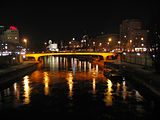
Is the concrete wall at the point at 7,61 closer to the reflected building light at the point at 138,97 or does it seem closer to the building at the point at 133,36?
the reflected building light at the point at 138,97

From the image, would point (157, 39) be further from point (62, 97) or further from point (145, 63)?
point (62, 97)

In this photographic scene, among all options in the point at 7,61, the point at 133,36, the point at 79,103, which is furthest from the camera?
the point at 133,36

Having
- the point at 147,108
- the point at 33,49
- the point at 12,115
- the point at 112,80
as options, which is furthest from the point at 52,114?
→ the point at 33,49

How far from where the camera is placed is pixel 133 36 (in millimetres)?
155375

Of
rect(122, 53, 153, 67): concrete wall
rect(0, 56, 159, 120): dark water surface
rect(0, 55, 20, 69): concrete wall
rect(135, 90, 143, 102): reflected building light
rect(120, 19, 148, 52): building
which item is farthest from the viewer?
rect(120, 19, 148, 52): building

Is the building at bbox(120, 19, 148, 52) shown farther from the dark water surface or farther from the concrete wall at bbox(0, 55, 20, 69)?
the dark water surface

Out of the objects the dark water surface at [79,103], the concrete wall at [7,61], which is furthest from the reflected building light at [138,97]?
the concrete wall at [7,61]

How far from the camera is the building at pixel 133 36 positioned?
15212 centimetres

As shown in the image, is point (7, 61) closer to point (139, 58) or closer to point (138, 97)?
point (139, 58)

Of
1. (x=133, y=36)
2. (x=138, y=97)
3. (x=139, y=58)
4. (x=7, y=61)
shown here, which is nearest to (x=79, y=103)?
(x=138, y=97)

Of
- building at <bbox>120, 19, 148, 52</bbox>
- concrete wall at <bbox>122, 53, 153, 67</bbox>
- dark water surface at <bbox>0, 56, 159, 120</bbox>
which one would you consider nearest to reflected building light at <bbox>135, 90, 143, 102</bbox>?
dark water surface at <bbox>0, 56, 159, 120</bbox>

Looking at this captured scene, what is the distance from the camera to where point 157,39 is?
45781 mm

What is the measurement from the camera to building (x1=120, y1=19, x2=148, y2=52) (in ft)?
499

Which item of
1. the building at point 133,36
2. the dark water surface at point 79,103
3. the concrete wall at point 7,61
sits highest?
the building at point 133,36
